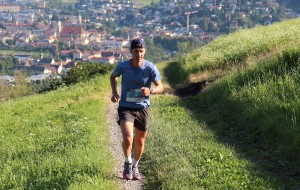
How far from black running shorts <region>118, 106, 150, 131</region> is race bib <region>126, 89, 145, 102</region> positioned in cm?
14

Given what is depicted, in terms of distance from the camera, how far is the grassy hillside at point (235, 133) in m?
6.88

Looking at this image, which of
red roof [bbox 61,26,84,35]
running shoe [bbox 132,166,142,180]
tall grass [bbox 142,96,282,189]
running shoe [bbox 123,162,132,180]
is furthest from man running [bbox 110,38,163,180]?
red roof [bbox 61,26,84,35]

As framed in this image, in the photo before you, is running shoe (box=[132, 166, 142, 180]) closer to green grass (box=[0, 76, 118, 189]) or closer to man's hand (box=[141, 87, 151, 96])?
green grass (box=[0, 76, 118, 189])

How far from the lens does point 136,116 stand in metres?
6.98

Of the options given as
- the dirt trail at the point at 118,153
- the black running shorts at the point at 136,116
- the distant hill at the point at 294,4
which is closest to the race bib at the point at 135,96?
the black running shorts at the point at 136,116

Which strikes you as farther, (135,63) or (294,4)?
(294,4)

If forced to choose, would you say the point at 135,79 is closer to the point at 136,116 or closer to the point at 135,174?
the point at 136,116

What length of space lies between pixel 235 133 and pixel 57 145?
3443 mm

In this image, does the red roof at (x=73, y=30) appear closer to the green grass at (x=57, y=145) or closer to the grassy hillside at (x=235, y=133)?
the green grass at (x=57, y=145)

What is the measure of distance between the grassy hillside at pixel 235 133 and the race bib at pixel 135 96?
1121 mm

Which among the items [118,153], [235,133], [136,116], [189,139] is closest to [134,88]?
[136,116]

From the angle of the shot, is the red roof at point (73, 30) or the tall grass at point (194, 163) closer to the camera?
the tall grass at point (194, 163)

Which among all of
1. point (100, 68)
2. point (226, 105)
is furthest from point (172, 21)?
point (226, 105)

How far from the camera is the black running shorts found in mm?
6891
